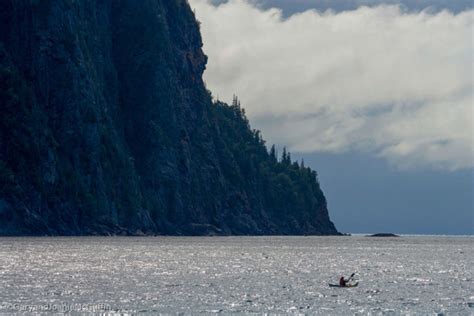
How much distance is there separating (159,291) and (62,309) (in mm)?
18313

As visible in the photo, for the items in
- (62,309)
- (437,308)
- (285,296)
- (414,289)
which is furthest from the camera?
(414,289)

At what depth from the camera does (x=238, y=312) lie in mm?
67125

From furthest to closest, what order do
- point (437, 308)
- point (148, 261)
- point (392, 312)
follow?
1. point (148, 261)
2. point (437, 308)
3. point (392, 312)

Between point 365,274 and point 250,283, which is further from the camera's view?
point 365,274

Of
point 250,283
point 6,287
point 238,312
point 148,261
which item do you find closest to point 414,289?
point 250,283

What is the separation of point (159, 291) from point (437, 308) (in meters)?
26.8

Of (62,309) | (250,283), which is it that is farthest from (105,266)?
(62,309)

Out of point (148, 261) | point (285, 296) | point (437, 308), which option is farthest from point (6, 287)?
point (148, 261)

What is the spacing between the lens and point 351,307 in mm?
73938

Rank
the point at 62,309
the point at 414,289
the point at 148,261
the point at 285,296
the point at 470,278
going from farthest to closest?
the point at 148,261 → the point at 470,278 → the point at 414,289 → the point at 285,296 → the point at 62,309

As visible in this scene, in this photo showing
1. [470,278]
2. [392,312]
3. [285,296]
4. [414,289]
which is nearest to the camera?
[392,312]

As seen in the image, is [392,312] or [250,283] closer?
[392,312]

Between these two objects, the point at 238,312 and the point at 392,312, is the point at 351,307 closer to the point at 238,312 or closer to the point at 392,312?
the point at 392,312

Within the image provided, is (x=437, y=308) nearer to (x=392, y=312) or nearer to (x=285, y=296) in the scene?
(x=392, y=312)
